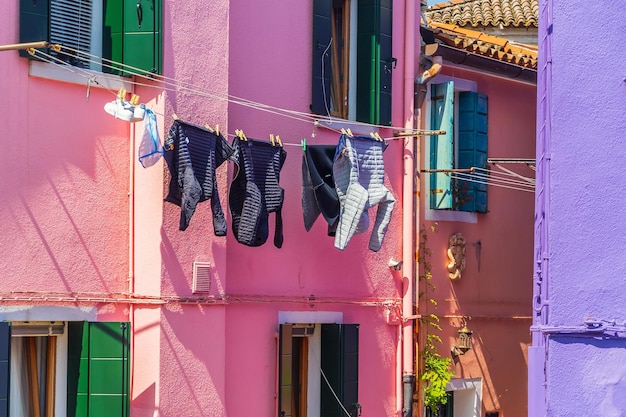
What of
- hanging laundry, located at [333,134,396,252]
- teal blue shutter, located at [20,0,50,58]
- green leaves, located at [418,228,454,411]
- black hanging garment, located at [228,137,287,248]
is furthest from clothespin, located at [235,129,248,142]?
green leaves, located at [418,228,454,411]

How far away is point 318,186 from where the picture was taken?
50.2 feet

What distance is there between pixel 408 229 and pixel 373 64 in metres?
1.90

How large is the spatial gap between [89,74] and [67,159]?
2.70 feet

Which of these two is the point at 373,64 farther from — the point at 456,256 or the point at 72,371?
the point at 72,371

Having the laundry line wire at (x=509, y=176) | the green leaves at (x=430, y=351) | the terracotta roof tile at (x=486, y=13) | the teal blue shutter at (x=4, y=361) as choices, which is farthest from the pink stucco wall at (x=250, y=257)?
the terracotta roof tile at (x=486, y=13)

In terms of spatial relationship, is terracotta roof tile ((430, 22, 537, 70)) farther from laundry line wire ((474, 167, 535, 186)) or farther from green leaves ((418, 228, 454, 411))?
green leaves ((418, 228, 454, 411))

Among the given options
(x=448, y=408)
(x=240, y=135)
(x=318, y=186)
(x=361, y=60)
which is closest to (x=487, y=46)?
(x=361, y=60)

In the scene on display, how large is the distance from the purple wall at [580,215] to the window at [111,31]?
3696 millimetres

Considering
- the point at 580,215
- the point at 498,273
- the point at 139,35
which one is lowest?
the point at 498,273

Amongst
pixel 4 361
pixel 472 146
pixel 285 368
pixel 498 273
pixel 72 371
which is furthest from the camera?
pixel 498 273

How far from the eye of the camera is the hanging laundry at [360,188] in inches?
603

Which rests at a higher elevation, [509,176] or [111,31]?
[111,31]

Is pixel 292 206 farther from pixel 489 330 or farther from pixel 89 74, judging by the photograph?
pixel 489 330

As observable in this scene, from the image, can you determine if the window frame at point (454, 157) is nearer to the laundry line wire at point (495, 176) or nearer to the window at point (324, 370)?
the laundry line wire at point (495, 176)
